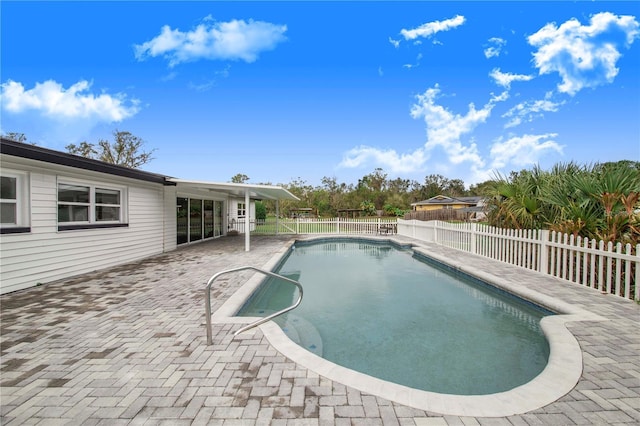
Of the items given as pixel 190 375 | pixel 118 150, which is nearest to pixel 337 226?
pixel 190 375

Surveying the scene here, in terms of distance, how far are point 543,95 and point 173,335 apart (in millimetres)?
22219

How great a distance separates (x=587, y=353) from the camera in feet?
8.82

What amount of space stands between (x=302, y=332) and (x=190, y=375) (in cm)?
192

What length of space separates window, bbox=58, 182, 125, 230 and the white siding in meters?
0.19

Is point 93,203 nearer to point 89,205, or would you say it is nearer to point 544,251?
point 89,205

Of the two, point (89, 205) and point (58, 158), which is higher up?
point (58, 158)

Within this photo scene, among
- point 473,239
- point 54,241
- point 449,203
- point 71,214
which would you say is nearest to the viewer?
point 54,241

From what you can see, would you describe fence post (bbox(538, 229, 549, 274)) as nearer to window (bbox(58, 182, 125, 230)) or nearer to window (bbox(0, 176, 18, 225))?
window (bbox(58, 182, 125, 230))

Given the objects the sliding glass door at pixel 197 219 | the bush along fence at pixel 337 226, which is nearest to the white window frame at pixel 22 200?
the sliding glass door at pixel 197 219

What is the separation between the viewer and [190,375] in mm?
2369

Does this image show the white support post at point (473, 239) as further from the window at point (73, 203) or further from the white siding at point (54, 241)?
the window at point (73, 203)

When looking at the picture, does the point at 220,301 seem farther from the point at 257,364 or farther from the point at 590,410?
the point at 590,410

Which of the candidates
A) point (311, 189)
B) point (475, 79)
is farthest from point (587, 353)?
point (311, 189)

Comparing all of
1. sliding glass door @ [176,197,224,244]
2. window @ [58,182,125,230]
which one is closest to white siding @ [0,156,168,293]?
window @ [58,182,125,230]
